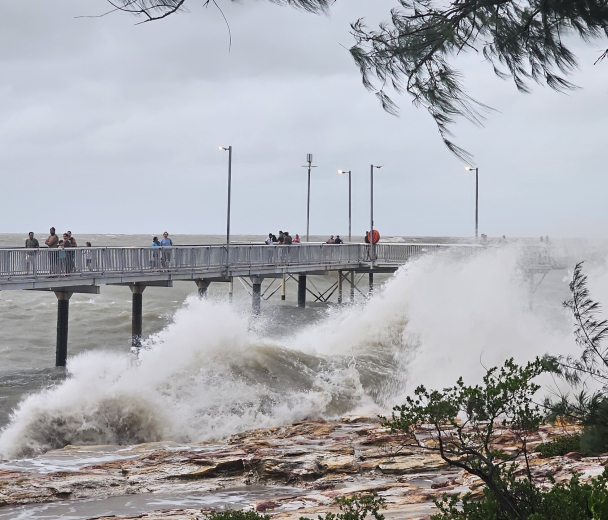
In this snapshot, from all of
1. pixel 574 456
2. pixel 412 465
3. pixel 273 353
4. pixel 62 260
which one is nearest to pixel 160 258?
pixel 62 260

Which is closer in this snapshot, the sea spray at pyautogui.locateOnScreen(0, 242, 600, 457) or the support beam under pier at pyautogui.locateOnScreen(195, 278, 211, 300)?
the sea spray at pyautogui.locateOnScreen(0, 242, 600, 457)

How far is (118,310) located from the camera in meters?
43.1

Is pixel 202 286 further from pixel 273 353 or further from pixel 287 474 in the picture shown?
pixel 287 474

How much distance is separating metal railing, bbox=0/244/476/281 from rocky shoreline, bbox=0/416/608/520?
933 centimetres

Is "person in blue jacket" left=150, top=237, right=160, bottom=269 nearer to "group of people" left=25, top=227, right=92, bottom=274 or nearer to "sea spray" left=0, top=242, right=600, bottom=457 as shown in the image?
"sea spray" left=0, top=242, right=600, bottom=457

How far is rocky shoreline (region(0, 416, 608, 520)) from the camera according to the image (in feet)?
29.5

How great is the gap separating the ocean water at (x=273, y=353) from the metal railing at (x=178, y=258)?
6.12 feet

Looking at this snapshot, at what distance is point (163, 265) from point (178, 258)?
0.82m

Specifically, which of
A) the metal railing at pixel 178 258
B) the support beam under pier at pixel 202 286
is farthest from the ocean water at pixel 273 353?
the metal railing at pixel 178 258

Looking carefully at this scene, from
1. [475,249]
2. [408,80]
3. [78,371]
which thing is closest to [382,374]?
[78,371]

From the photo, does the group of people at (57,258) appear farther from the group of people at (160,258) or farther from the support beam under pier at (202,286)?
the support beam under pier at (202,286)

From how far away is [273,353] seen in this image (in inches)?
895

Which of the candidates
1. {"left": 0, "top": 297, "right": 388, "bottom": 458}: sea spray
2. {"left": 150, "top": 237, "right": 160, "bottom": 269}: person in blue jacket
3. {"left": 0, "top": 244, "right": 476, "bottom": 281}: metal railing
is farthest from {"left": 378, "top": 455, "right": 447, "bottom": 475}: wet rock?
{"left": 150, "top": 237, "right": 160, "bottom": 269}: person in blue jacket

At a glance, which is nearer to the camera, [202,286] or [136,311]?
[136,311]
